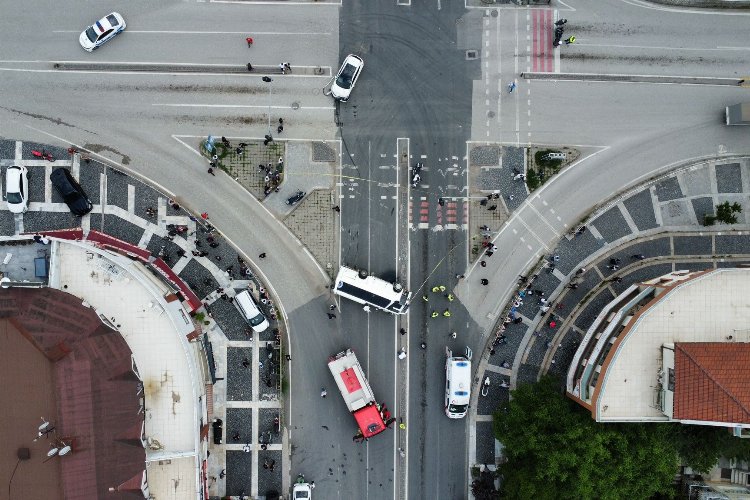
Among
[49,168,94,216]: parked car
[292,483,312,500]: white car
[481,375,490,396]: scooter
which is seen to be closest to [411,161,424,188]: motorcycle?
[481,375,490,396]: scooter

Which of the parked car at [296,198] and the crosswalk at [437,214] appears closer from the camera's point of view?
the parked car at [296,198]

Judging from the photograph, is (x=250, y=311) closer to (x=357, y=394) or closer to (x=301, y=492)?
(x=357, y=394)

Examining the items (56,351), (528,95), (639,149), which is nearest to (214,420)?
(56,351)

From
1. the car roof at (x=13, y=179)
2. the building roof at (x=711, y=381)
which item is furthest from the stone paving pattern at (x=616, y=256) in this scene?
the car roof at (x=13, y=179)

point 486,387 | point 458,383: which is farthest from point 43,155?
point 486,387

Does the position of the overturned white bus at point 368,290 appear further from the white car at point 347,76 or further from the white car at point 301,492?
the white car at point 301,492
